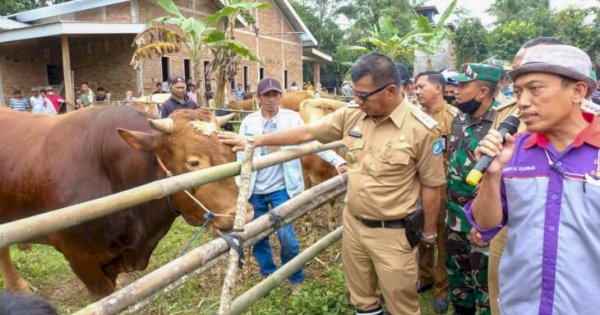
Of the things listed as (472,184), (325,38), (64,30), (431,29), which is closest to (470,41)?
(325,38)

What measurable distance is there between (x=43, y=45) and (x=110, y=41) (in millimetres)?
2708

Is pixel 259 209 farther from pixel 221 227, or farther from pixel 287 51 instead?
pixel 287 51

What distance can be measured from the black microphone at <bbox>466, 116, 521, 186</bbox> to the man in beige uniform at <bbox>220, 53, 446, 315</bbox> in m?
0.98

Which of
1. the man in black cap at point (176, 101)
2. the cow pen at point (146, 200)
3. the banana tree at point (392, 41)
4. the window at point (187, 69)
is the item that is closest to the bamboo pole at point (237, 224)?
the cow pen at point (146, 200)

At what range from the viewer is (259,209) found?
4.31 meters

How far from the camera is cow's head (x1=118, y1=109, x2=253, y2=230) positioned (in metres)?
2.76

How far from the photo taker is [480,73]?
3.15m

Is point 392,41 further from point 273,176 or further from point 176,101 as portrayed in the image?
point 273,176

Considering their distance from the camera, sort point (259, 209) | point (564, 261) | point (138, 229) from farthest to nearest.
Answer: point (259, 209) < point (138, 229) < point (564, 261)

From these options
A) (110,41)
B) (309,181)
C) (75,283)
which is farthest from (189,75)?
(75,283)

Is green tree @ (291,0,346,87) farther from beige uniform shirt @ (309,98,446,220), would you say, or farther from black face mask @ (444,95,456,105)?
beige uniform shirt @ (309,98,446,220)

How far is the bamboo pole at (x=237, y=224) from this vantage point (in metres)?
2.38

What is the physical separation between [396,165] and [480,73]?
3.58ft

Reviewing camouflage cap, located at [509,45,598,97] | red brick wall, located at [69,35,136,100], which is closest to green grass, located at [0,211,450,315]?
camouflage cap, located at [509,45,598,97]
